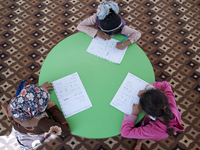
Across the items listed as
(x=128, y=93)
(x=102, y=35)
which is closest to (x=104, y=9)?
(x=102, y=35)

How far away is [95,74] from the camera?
135cm

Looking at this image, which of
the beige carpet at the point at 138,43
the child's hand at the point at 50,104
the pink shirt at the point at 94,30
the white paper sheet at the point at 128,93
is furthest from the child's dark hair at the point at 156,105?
the beige carpet at the point at 138,43

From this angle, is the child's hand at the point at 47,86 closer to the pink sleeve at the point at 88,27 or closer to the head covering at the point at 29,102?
the head covering at the point at 29,102

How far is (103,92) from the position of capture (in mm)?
1289

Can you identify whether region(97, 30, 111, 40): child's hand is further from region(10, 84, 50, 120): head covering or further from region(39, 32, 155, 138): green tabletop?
A: region(10, 84, 50, 120): head covering

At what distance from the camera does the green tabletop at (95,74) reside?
1203mm

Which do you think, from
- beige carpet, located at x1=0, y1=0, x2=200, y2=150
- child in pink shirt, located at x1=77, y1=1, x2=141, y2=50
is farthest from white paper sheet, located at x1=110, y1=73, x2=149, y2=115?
beige carpet, located at x1=0, y1=0, x2=200, y2=150

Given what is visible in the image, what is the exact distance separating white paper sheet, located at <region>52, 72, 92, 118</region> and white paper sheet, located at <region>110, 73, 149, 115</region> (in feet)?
0.68

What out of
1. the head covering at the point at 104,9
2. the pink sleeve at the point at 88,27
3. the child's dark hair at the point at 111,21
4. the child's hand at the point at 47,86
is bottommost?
the child's hand at the point at 47,86

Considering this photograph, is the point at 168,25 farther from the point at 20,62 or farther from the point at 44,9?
the point at 20,62

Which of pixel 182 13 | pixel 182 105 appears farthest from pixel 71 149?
pixel 182 13

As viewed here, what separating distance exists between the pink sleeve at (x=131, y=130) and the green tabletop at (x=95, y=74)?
0.04m

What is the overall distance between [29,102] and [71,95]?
30 centimetres

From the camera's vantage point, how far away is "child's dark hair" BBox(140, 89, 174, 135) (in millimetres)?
1124
